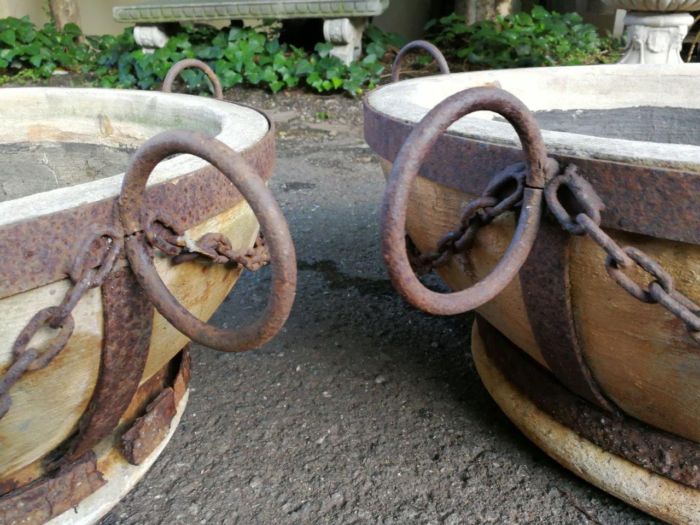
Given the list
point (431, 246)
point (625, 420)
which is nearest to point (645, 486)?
point (625, 420)

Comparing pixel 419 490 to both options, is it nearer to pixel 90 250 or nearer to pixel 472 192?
pixel 472 192

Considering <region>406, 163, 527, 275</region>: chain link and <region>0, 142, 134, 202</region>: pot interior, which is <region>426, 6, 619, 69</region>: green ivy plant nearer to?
<region>0, 142, 134, 202</region>: pot interior

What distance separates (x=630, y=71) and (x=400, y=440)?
132 cm

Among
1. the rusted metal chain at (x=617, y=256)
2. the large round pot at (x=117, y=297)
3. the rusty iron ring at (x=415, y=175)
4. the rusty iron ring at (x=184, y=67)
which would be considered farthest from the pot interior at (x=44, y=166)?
the rusted metal chain at (x=617, y=256)

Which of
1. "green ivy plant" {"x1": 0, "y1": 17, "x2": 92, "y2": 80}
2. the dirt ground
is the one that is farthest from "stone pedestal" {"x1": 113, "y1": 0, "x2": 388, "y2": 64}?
the dirt ground

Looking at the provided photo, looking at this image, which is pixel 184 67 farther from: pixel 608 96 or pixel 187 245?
pixel 608 96

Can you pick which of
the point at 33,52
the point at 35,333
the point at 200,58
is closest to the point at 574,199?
the point at 35,333

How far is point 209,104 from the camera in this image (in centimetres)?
165

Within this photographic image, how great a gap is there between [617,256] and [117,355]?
78cm

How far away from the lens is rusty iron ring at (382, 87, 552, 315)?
36.5 inches

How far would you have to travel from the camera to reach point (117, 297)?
106 centimetres

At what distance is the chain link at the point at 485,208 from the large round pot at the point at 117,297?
12.8 inches

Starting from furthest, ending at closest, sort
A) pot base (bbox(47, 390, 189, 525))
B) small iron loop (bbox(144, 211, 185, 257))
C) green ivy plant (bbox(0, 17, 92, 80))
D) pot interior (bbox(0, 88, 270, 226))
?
green ivy plant (bbox(0, 17, 92, 80)) → pot interior (bbox(0, 88, 270, 226)) → pot base (bbox(47, 390, 189, 525)) → small iron loop (bbox(144, 211, 185, 257))

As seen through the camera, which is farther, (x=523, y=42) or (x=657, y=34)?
(x=523, y=42)
